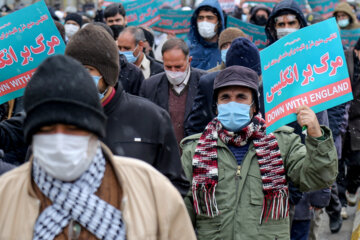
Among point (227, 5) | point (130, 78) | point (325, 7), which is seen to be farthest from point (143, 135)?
point (325, 7)

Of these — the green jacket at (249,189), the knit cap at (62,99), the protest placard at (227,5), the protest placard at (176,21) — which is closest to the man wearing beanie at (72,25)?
the protest placard at (176,21)

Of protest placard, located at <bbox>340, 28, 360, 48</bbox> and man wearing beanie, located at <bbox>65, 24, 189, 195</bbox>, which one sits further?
protest placard, located at <bbox>340, 28, 360, 48</bbox>

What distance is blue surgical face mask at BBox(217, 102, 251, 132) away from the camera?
173 inches

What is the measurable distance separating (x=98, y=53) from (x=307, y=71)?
134 cm

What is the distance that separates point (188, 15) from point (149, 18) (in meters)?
0.68

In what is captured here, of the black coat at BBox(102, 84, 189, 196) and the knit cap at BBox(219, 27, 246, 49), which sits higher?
the knit cap at BBox(219, 27, 246, 49)

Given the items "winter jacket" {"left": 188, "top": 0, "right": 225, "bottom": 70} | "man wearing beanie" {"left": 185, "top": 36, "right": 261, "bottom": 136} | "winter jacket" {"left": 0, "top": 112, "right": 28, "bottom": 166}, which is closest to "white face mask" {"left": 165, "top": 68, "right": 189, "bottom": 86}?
"man wearing beanie" {"left": 185, "top": 36, "right": 261, "bottom": 136}

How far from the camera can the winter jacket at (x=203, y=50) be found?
9.03 metres

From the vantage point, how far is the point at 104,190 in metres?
2.61

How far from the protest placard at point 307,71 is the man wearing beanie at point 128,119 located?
767 mm

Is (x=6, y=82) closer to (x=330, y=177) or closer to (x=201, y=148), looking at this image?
(x=201, y=148)

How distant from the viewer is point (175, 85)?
686 centimetres

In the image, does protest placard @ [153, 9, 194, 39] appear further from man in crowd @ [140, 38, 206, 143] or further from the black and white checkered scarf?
the black and white checkered scarf

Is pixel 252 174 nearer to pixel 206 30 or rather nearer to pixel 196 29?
pixel 206 30
